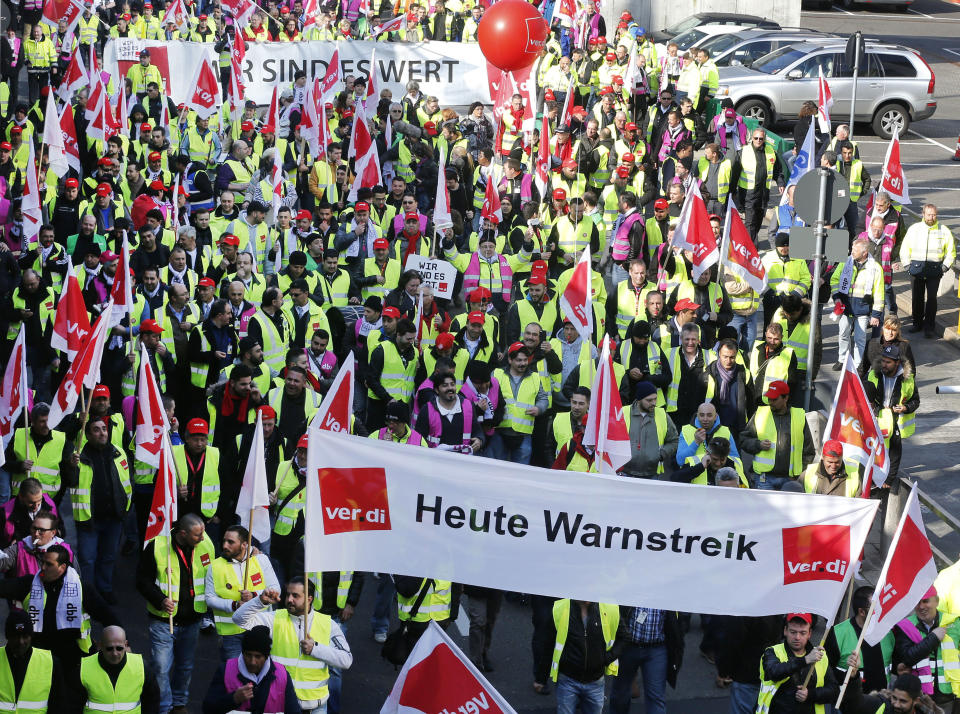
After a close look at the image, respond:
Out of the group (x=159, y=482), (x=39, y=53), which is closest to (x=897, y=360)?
(x=159, y=482)

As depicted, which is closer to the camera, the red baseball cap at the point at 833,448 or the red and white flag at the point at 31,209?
the red baseball cap at the point at 833,448

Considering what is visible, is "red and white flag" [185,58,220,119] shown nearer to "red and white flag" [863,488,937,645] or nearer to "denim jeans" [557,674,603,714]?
"denim jeans" [557,674,603,714]

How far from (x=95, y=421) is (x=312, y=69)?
13.8m

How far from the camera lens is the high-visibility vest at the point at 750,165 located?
64.1ft

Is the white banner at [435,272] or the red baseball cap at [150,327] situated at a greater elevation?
the white banner at [435,272]

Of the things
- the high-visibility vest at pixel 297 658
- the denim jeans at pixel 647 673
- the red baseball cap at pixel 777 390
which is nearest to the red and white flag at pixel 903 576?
the denim jeans at pixel 647 673

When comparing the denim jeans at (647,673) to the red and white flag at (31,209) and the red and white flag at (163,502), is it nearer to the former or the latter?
the red and white flag at (163,502)

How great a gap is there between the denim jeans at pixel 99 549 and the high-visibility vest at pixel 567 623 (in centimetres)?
390

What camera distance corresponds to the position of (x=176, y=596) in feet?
34.0

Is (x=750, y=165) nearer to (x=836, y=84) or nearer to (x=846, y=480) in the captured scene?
(x=836, y=84)

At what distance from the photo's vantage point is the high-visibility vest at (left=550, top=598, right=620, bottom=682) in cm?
979

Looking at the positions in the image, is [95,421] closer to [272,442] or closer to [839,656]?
[272,442]

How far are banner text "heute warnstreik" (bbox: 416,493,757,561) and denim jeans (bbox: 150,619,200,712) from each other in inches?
98.2

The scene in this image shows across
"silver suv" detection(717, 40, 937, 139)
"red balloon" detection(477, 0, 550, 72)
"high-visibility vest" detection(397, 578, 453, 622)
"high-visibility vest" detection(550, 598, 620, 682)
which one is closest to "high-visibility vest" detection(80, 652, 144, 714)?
"high-visibility vest" detection(397, 578, 453, 622)
